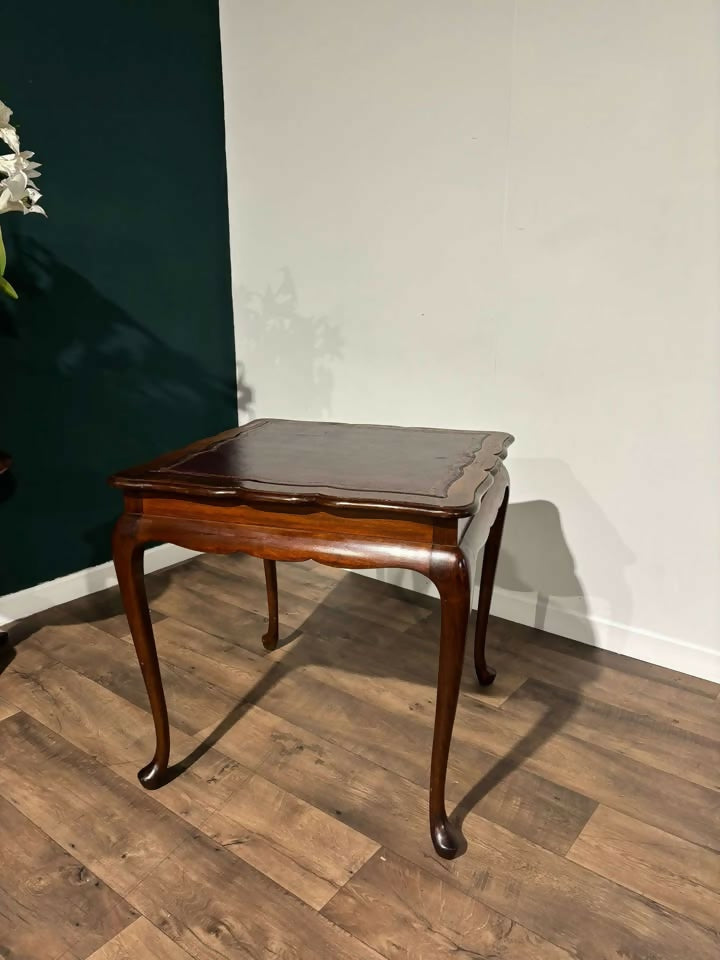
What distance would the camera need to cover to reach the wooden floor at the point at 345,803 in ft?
3.65

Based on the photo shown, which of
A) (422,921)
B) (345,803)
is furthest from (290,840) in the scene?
(422,921)

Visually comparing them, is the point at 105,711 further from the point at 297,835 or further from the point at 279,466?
the point at 279,466

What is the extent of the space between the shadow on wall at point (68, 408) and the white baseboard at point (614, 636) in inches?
52.2

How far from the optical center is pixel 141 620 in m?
1.31

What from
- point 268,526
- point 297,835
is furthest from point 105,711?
point 268,526

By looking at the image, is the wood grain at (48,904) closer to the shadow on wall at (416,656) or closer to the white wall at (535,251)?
the shadow on wall at (416,656)

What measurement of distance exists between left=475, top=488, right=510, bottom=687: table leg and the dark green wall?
1325mm

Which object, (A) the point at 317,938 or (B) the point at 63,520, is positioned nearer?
(A) the point at 317,938

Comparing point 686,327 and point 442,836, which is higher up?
point 686,327

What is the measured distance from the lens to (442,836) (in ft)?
4.09

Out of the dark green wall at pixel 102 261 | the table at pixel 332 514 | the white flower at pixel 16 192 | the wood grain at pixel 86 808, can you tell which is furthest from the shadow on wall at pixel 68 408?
the table at pixel 332 514

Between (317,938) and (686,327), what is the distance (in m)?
1.50

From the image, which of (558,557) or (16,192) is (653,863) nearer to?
(558,557)

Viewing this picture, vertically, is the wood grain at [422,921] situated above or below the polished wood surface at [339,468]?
below
